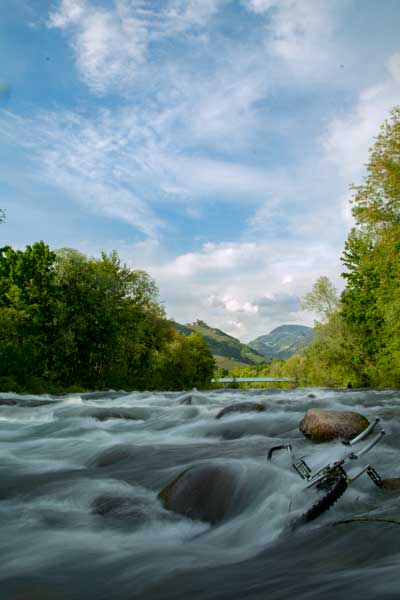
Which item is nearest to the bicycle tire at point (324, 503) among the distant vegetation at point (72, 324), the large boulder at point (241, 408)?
the large boulder at point (241, 408)

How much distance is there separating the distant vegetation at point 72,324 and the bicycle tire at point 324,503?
23.5 meters

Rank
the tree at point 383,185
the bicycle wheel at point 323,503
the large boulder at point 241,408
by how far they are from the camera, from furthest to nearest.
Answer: the tree at point 383,185 → the large boulder at point 241,408 → the bicycle wheel at point 323,503

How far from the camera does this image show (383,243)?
26031mm

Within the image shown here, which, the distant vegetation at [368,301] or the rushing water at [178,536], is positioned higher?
the distant vegetation at [368,301]

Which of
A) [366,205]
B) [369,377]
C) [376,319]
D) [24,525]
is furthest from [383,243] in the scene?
[24,525]

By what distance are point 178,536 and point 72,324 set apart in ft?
113

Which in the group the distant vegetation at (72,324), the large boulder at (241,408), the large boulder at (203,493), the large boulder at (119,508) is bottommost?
the large boulder at (119,508)

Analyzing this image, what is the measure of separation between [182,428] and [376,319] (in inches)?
1327

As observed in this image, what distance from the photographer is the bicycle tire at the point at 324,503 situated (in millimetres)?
3776

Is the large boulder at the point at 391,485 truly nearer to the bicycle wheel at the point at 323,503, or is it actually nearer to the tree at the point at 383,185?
the bicycle wheel at the point at 323,503

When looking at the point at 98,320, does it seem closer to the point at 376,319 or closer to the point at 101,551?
the point at 376,319

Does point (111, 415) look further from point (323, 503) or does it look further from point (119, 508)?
point (323, 503)

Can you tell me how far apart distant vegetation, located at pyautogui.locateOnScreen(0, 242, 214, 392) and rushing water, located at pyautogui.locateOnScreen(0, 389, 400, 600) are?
20.1 m

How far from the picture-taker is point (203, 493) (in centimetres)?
484
